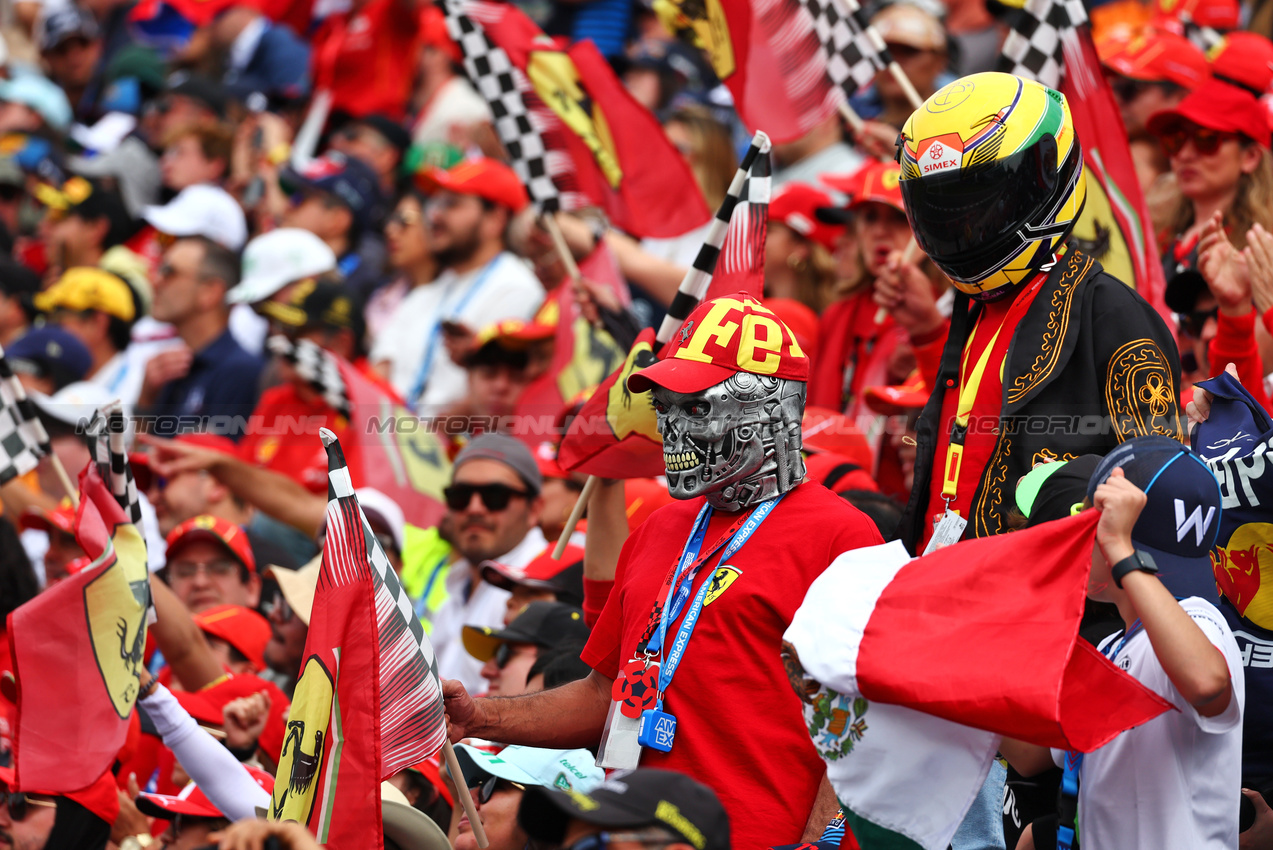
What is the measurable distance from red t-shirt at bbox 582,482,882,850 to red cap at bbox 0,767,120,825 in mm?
2388

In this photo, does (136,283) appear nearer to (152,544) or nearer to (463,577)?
(152,544)

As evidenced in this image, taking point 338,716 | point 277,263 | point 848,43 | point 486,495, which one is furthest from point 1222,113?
point 277,263

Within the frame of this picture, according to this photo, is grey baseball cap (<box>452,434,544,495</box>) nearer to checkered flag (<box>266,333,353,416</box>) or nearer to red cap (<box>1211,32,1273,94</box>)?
checkered flag (<box>266,333,353,416</box>)

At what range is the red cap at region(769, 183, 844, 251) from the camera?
8141mm

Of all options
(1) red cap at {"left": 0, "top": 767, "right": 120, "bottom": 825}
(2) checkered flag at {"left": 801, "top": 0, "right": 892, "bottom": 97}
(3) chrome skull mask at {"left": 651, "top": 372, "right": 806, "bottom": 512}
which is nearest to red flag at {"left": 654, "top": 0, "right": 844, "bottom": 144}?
(2) checkered flag at {"left": 801, "top": 0, "right": 892, "bottom": 97}

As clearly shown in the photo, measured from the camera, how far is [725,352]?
4426 millimetres

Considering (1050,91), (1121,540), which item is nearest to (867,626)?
(1121,540)

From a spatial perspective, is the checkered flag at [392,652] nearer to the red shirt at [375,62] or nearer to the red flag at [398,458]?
the red flag at [398,458]

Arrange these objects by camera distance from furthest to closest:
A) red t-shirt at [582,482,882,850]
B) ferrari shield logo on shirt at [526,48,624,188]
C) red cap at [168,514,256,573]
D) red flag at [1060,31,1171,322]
Result: ferrari shield logo on shirt at [526,48,624,188] < red cap at [168,514,256,573] < red flag at [1060,31,1171,322] < red t-shirt at [582,482,882,850]

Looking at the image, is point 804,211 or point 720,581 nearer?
point 720,581

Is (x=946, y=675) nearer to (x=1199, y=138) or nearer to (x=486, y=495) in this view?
(x=1199, y=138)

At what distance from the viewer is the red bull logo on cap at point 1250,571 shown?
4.62 metres

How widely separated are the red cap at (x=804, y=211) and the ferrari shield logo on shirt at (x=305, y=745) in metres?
4.47

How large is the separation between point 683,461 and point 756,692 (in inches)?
26.2
